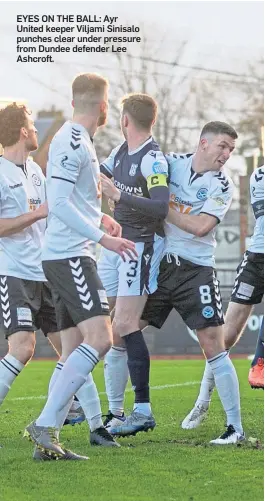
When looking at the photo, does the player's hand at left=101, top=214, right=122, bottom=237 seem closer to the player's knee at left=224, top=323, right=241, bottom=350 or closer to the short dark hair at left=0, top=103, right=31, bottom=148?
the short dark hair at left=0, top=103, right=31, bottom=148

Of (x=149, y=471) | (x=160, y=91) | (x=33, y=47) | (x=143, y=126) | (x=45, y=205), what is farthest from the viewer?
(x=160, y=91)

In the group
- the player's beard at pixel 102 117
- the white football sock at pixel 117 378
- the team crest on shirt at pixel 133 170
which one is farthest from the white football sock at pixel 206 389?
the player's beard at pixel 102 117

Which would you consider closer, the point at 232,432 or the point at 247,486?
the point at 247,486

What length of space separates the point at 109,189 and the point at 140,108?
1.05 metres

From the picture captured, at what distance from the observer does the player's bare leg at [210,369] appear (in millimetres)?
8750

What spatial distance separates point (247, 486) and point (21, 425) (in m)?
3.72

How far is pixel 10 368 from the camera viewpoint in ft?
25.0

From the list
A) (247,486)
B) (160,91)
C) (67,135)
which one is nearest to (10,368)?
(67,135)

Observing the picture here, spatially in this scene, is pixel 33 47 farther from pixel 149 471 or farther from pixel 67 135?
pixel 149 471

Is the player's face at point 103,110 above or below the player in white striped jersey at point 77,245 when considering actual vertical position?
above

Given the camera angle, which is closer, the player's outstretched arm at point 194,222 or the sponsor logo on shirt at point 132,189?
the player's outstretched arm at point 194,222

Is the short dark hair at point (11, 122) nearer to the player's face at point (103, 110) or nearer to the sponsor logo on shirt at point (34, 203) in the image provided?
the sponsor logo on shirt at point (34, 203)

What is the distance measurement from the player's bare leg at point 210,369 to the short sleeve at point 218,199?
4.06 feet

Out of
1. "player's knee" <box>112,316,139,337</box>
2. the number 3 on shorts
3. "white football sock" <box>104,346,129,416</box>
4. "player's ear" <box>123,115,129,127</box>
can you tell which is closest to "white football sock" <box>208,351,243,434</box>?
the number 3 on shorts
